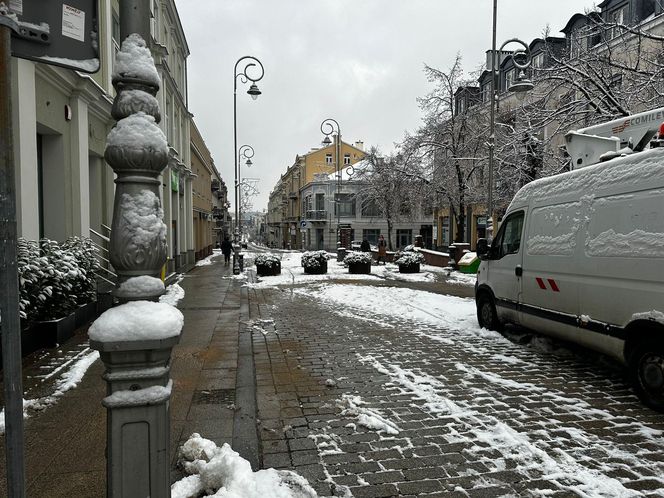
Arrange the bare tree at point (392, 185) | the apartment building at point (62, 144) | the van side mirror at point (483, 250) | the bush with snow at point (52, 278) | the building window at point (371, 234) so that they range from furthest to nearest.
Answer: the building window at point (371, 234) < the bare tree at point (392, 185) < the van side mirror at point (483, 250) < the apartment building at point (62, 144) < the bush with snow at point (52, 278)

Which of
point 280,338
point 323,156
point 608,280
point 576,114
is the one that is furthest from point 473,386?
point 323,156

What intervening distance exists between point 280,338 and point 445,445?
4543mm

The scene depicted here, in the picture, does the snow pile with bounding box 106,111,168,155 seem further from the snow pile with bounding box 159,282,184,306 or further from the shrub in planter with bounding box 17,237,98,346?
the snow pile with bounding box 159,282,184,306

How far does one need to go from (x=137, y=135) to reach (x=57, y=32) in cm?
49

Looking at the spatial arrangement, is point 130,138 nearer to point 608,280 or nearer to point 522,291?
point 608,280

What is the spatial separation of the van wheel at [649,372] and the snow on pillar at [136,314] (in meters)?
4.56

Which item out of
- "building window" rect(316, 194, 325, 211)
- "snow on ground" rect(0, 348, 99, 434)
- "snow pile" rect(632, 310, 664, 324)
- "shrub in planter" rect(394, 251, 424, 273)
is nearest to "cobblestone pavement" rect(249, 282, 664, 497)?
"snow pile" rect(632, 310, 664, 324)

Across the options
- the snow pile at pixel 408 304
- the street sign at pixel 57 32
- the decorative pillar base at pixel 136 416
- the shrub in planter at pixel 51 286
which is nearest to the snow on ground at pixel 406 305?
the snow pile at pixel 408 304

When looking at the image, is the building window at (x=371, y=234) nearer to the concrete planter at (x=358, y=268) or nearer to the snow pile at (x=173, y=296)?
the concrete planter at (x=358, y=268)

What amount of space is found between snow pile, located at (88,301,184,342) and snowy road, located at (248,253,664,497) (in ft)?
6.01

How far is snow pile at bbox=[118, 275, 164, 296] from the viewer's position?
2.13 meters

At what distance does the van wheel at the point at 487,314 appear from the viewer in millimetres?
8062

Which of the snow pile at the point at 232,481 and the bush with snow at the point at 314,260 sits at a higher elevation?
the bush with snow at the point at 314,260

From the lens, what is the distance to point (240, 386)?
215 inches
